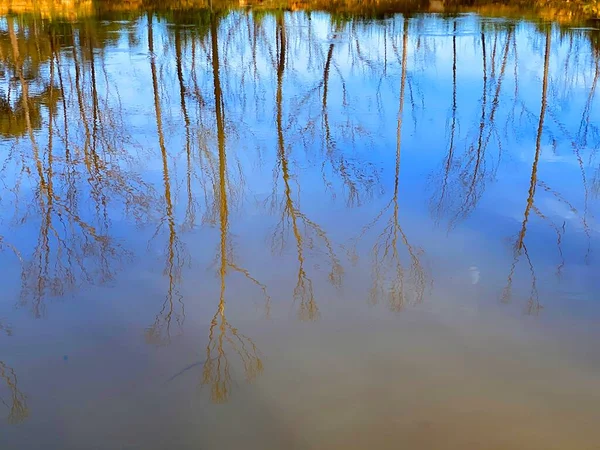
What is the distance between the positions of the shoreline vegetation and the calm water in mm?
8151

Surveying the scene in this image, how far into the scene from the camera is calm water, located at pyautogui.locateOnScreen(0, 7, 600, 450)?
354cm

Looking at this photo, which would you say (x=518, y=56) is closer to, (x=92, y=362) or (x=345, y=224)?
(x=345, y=224)

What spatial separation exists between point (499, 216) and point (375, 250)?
1449mm

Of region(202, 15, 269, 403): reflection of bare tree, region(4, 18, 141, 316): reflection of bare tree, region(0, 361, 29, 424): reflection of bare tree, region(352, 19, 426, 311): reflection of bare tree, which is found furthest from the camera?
region(4, 18, 141, 316): reflection of bare tree

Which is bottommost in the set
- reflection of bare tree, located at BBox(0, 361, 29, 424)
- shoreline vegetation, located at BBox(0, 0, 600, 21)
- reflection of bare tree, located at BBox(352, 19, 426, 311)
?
reflection of bare tree, located at BBox(0, 361, 29, 424)

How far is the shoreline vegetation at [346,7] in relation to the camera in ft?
59.4

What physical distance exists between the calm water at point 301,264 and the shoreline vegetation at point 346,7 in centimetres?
815

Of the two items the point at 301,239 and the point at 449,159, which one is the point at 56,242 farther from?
the point at 449,159

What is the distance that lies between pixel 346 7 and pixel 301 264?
17.6 meters

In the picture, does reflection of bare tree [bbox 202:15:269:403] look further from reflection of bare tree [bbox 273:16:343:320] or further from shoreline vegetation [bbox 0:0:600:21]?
shoreline vegetation [bbox 0:0:600:21]

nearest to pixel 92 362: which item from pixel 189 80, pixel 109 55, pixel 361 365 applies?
pixel 361 365

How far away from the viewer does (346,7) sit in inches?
826

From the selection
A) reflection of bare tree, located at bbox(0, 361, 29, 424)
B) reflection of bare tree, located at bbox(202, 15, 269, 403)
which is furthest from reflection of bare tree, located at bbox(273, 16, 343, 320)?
reflection of bare tree, located at bbox(0, 361, 29, 424)

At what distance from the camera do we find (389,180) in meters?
6.93
